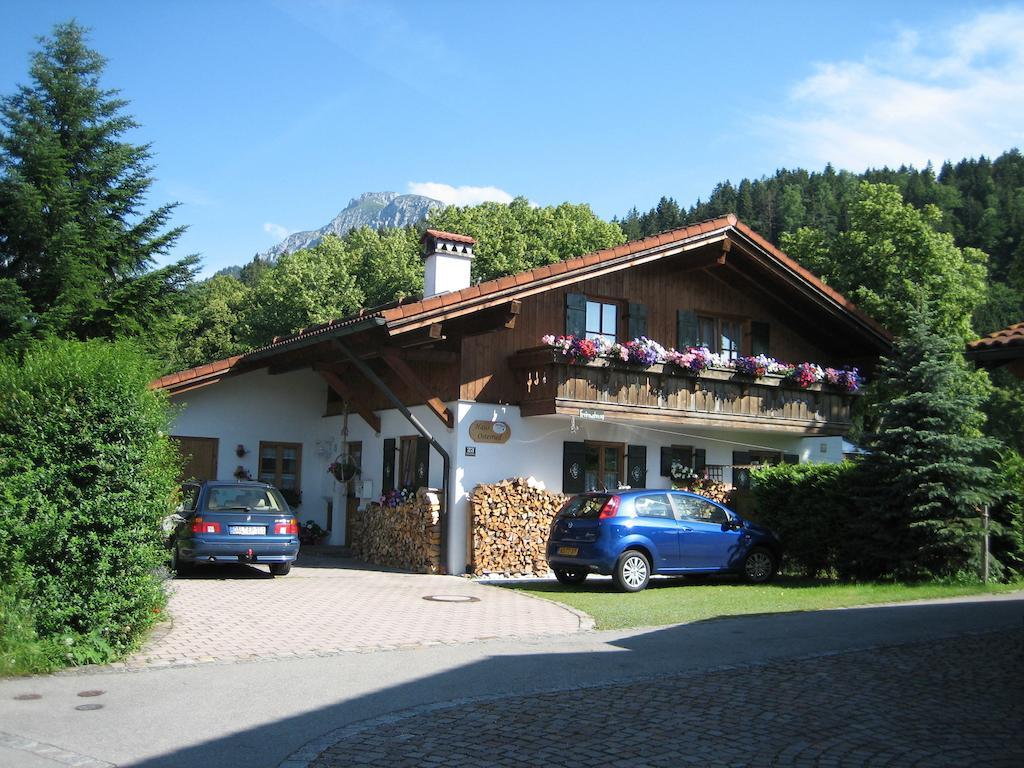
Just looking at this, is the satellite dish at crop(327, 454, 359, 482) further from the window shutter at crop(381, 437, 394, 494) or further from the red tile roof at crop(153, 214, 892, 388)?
the red tile roof at crop(153, 214, 892, 388)

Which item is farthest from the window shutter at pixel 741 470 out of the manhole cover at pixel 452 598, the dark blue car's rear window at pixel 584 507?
the manhole cover at pixel 452 598

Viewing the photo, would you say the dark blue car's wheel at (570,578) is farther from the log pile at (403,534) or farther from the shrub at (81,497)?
the shrub at (81,497)

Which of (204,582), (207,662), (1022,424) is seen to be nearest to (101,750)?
(207,662)

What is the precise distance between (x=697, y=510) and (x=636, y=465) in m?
4.39

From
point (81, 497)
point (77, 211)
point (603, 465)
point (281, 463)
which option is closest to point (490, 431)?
point (603, 465)

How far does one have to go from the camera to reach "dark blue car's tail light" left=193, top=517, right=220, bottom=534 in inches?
627

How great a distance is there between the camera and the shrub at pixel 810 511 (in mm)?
17516

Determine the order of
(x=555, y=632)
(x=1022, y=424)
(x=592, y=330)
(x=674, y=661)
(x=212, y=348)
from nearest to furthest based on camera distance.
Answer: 1. (x=674, y=661)
2. (x=555, y=632)
3. (x=592, y=330)
4. (x=212, y=348)
5. (x=1022, y=424)

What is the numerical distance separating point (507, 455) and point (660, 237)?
18.2ft

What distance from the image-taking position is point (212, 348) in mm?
52094

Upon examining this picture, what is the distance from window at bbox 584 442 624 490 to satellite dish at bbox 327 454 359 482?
17.9ft

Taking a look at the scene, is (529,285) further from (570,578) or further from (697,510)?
(570,578)

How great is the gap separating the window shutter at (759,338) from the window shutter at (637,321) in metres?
3.34

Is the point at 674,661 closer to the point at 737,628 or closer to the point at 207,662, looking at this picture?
the point at 737,628
